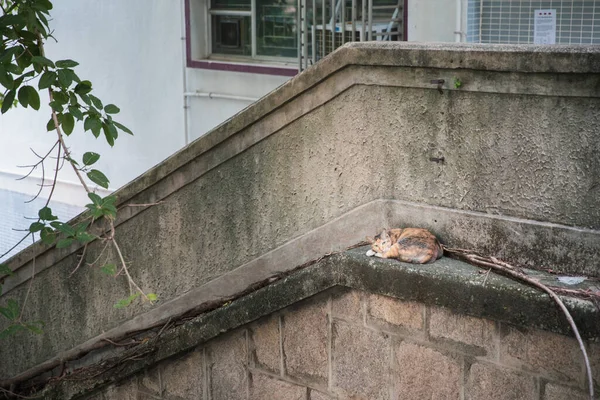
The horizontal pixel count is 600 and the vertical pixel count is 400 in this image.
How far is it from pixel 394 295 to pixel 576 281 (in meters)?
0.81

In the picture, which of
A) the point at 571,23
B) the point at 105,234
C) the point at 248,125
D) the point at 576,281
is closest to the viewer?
the point at 576,281

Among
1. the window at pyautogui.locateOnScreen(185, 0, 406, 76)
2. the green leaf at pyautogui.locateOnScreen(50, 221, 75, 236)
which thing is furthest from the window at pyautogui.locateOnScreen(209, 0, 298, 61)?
the green leaf at pyautogui.locateOnScreen(50, 221, 75, 236)

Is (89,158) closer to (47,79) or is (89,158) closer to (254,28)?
(47,79)

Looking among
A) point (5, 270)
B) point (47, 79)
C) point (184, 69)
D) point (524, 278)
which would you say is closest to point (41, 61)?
point (47, 79)

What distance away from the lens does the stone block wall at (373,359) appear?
3.78 metres

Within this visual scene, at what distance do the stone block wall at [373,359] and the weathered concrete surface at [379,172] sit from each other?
286 millimetres

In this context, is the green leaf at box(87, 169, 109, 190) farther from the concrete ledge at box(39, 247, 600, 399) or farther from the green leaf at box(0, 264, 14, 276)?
A: the green leaf at box(0, 264, 14, 276)

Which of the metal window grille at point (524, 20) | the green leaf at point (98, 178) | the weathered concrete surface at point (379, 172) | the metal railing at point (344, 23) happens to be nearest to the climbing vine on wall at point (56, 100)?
the green leaf at point (98, 178)

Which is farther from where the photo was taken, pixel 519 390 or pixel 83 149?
pixel 83 149

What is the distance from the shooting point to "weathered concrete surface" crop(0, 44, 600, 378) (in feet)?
12.6

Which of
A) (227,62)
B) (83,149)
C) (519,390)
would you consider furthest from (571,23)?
(83,149)

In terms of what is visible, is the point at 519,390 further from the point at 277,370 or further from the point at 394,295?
the point at 277,370

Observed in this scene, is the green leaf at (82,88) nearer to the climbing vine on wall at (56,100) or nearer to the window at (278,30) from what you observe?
the climbing vine on wall at (56,100)

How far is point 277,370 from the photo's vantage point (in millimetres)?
4730
